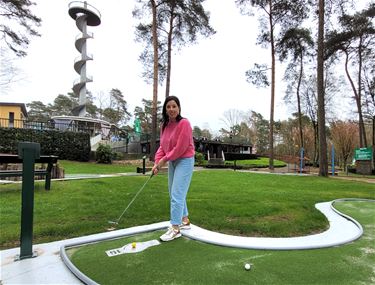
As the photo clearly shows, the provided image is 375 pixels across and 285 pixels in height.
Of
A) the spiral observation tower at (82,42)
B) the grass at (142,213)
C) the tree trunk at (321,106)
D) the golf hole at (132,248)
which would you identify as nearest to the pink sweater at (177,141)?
the golf hole at (132,248)

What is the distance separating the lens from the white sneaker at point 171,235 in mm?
3144

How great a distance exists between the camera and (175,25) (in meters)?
17.9

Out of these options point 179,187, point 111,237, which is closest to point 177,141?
point 179,187

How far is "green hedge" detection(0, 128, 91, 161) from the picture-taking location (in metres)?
17.0

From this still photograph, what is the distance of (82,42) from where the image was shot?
33656mm

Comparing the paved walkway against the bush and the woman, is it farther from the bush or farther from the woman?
the bush

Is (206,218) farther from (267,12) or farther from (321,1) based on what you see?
(267,12)

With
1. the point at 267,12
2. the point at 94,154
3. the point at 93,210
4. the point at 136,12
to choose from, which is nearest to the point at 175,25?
the point at 136,12

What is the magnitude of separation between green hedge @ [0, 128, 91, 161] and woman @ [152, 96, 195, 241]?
16855 millimetres

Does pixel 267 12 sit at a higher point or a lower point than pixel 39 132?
higher

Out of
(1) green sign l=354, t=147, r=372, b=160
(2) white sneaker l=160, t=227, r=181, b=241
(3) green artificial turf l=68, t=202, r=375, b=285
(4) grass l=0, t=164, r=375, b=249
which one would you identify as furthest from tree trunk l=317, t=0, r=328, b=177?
(2) white sneaker l=160, t=227, r=181, b=241

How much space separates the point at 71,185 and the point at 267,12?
16.8 m

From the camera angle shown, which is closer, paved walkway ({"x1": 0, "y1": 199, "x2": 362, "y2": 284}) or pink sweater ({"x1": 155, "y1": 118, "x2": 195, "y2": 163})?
paved walkway ({"x1": 0, "y1": 199, "x2": 362, "y2": 284})

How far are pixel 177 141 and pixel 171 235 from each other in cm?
106
